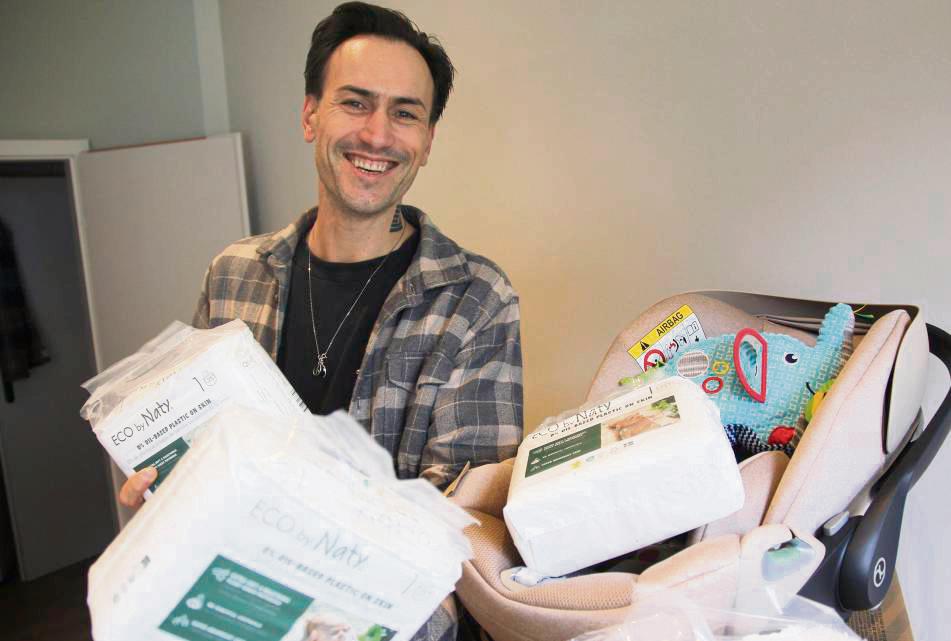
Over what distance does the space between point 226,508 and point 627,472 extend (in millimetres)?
378

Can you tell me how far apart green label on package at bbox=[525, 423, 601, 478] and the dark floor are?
2.76 metres

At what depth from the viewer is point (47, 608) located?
3.14 m

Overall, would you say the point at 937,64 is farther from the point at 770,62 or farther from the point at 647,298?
the point at 647,298

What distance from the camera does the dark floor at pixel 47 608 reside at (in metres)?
2.92

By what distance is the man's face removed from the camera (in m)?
1.27

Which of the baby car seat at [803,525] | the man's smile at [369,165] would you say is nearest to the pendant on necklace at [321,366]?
the man's smile at [369,165]

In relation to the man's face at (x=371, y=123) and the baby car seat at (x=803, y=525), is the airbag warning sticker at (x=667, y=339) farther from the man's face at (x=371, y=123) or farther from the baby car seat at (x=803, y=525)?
the man's face at (x=371, y=123)

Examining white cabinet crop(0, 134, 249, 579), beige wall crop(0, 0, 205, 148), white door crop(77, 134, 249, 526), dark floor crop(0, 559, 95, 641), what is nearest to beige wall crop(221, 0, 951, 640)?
white door crop(77, 134, 249, 526)

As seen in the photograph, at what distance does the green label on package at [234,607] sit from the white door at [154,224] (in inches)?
95.7

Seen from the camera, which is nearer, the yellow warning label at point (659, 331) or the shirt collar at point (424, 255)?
the yellow warning label at point (659, 331)

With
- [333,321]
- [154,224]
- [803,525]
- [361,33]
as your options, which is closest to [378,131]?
[361,33]

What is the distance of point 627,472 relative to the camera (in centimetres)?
71

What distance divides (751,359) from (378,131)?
0.71m

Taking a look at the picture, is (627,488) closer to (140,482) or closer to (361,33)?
(140,482)
